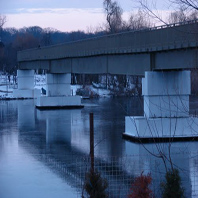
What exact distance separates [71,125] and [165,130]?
1155cm

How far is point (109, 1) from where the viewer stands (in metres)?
87.4

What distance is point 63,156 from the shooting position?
2342cm

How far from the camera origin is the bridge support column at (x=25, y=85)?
239 feet

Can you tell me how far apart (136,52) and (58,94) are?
87.3 ft

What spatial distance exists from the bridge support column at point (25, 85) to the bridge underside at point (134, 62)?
2582cm

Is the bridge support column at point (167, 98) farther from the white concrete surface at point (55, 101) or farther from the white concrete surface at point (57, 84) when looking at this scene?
the white concrete surface at point (55, 101)

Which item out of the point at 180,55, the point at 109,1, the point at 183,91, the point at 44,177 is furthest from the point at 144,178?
the point at 109,1

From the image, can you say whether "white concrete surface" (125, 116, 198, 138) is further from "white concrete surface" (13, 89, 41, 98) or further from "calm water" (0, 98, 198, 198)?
"white concrete surface" (13, 89, 41, 98)

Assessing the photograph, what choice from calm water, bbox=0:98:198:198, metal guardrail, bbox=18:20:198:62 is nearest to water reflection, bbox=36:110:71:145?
calm water, bbox=0:98:198:198

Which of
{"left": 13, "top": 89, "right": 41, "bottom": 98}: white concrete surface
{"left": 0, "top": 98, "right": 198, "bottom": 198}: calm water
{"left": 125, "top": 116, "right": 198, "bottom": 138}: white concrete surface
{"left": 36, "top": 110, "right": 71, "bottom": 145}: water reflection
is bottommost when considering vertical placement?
{"left": 0, "top": 98, "right": 198, "bottom": 198}: calm water

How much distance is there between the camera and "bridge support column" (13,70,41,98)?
2869 inches

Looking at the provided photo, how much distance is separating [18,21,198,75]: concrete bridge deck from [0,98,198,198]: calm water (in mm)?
4211

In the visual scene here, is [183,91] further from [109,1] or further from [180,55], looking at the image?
[109,1]

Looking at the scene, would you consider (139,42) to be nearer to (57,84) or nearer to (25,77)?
(57,84)
